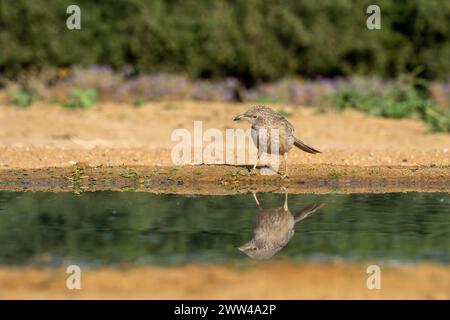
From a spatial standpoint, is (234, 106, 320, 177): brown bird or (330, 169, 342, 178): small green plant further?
(330, 169, 342, 178): small green plant

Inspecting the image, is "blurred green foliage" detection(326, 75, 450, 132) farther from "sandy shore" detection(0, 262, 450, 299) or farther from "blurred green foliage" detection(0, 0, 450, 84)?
"sandy shore" detection(0, 262, 450, 299)

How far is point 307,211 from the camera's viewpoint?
1074cm

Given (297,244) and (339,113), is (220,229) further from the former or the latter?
(339,113)

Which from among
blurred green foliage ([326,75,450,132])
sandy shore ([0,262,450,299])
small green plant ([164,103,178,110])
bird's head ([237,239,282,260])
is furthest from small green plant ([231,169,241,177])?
small green plant ([164,103,178,110])

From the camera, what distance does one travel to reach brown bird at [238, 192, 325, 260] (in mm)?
8781

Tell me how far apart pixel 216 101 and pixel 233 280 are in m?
13.1

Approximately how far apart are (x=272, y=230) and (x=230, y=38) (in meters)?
11.9

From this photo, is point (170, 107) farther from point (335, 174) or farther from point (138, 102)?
point (335, 174)

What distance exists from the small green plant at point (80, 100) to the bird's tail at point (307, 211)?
28.5ft

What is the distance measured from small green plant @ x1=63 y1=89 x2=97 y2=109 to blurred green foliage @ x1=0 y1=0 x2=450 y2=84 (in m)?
1.78

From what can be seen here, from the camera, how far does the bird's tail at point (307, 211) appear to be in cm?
1040

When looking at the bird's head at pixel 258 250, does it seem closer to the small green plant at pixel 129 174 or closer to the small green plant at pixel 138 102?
the small green plant at pixel 129 174

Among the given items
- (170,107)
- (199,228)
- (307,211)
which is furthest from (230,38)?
(199,228)

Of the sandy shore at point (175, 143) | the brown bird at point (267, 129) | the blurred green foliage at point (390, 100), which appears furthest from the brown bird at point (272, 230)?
the blurred green foliage at point (390, 100)
